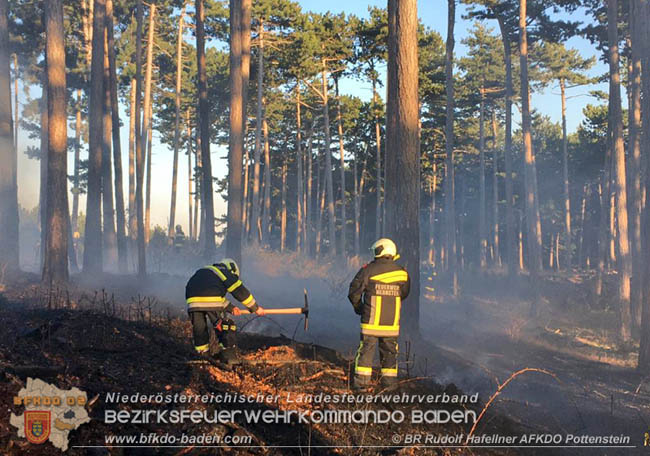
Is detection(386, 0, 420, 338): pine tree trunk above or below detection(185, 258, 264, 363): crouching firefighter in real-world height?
above

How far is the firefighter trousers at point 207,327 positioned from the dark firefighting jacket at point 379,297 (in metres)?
2.09

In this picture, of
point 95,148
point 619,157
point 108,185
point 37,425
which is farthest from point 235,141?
point 37,425

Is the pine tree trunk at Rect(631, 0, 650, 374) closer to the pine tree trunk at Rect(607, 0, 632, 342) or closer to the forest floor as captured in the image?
the forest floor

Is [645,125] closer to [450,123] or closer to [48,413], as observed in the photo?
[450,123]

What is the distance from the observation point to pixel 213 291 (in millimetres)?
7559

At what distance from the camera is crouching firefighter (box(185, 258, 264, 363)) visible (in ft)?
24.2

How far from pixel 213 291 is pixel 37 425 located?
12.1 ft

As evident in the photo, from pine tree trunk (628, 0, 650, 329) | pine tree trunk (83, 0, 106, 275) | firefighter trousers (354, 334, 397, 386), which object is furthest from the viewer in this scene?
pine tree trunk (83, 0, 106, 275)

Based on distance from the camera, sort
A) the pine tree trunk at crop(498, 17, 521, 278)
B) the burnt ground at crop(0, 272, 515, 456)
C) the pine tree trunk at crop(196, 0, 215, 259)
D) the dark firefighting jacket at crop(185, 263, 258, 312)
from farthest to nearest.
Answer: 1. the pine tree trunk at crop(498, 17, 521, 278)
2. the pine tree trunk at crop(196, 0, 215, 259)
3. the dark firefighting jacket at crop(185, 263, 258, 312)
4. the burnt ground at crop(0, 272, 515, 456)

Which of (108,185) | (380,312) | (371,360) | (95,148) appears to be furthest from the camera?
(108,185)

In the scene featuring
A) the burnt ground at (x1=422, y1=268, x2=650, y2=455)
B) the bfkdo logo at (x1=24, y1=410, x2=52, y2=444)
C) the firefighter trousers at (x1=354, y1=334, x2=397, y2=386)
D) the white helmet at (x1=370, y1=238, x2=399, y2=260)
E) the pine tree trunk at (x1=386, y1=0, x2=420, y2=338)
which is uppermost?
the pine tree trunk at (x1=386, y1=0, x2=420, y2=338)

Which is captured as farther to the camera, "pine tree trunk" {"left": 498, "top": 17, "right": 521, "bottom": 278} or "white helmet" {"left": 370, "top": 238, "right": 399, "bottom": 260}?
"pine tree trunk" {"left": 498, "top": 17, "right": 521, "bottom": 278}

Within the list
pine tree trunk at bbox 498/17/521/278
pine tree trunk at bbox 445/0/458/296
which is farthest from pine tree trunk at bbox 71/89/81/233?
pine tree trunk at bbox 498/17/521/278

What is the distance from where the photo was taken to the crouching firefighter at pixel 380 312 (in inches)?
264
